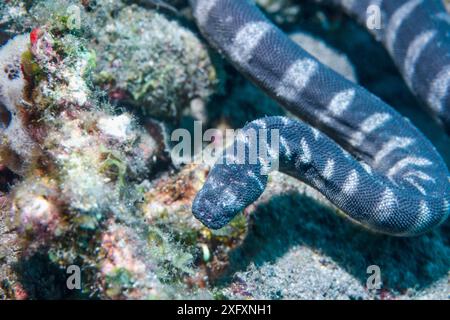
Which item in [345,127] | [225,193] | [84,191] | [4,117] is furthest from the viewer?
[345,127]

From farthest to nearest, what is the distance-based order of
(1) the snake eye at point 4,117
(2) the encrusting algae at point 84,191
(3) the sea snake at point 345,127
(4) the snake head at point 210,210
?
(3) the sea snake at point 345,127 → (1) the snake eye at point 4,117 → (4) the snake head at point 210,210 → (2) the encrusting algae at point 84,191

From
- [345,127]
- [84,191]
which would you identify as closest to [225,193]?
[84,191]

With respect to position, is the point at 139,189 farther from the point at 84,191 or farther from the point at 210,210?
the point at 84,191

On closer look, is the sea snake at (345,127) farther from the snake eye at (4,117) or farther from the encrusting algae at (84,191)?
the snake eye at (4,117)

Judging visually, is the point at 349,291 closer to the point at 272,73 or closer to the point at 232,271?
the point at 232,271

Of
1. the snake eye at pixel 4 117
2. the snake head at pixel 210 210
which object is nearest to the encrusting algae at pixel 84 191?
the snake eye at pixel 4 117

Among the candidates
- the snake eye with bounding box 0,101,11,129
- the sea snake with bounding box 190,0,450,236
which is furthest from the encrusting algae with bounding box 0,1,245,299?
the sea snake with bounding box 190,0,450,236

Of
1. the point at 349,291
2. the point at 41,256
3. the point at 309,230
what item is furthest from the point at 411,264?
the point at 41,256
